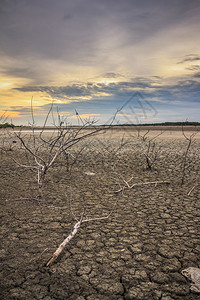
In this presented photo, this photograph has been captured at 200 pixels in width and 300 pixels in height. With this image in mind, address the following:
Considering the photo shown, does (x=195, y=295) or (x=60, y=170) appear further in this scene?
(x=60, y=170)

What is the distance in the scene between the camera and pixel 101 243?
97.1 inches

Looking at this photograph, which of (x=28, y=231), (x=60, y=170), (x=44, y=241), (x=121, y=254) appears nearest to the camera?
(x=121, y=254)

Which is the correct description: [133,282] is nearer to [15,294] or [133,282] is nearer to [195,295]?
[195,295]

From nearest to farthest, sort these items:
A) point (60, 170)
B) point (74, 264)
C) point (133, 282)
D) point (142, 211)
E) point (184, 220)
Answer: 1. point (133, 282)
2. point (74, 264)
3. point (184, 220)
4. point (142, 211)
5. point (60, 170)

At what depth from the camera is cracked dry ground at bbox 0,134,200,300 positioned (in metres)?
1.83

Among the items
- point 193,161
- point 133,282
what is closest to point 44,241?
point 133,282

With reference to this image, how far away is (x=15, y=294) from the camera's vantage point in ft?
5.73

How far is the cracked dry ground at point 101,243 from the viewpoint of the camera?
1.83 metres

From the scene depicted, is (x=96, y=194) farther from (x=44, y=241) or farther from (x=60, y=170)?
(x=60, y=170)

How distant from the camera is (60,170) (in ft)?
19.4

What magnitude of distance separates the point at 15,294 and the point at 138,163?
542cm

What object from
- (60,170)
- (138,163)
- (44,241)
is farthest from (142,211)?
(138,163)

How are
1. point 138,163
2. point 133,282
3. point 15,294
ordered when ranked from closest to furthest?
point 15,294 → point 133,282 → point 138,163

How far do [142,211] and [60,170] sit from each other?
3.07 meters
